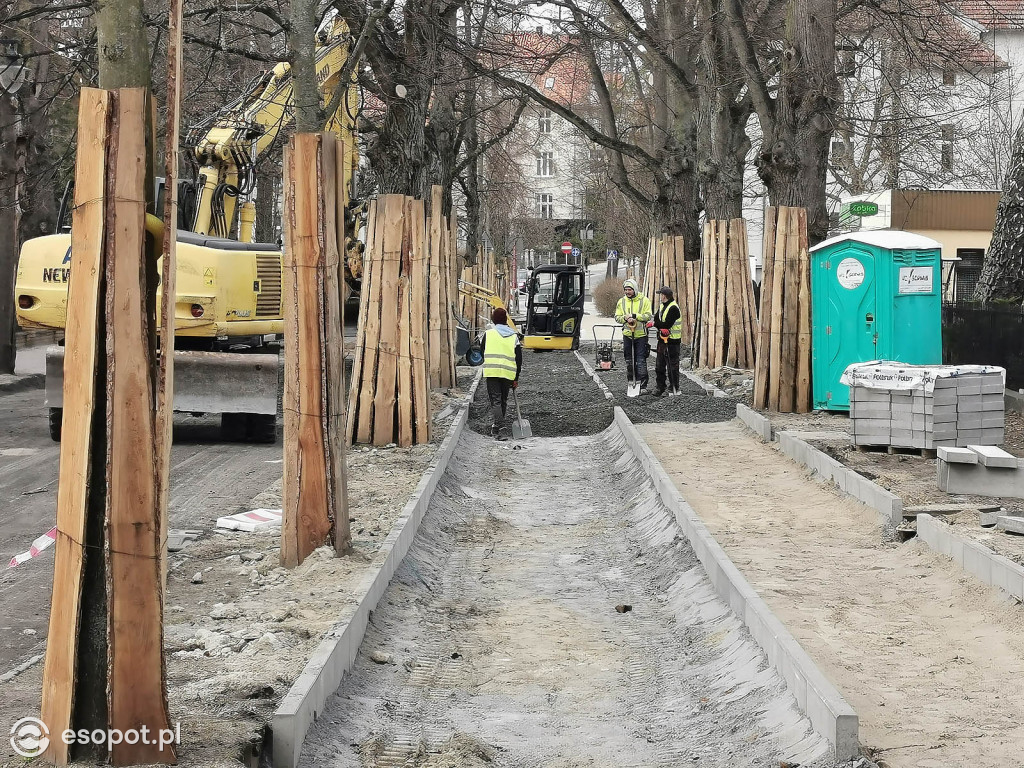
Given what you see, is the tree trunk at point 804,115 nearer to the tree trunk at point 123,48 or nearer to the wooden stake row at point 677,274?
the wooden stake row at point 677,274

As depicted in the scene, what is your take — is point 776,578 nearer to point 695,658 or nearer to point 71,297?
point 695,658

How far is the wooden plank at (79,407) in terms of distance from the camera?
507 centimetres

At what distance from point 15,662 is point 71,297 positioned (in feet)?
8.48

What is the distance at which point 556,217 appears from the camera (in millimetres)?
93688

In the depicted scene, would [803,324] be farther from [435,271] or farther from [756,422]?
[435,271]

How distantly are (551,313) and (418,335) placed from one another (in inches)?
853

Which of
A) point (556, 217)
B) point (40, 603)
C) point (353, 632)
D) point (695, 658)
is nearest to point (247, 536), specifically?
point (40, 603)

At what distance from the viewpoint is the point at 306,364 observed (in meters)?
8.88

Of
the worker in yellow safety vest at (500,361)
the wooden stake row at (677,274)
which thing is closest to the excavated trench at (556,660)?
the worker in yellow safety vest at (500,361)

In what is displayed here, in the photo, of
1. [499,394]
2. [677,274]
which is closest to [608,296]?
[677,274]

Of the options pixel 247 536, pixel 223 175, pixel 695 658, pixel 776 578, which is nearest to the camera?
pixel 695 658

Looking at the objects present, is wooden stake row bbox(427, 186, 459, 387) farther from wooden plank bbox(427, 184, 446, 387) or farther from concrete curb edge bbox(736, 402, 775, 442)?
concrete curb edge bbox(736, 402, 775, 442)

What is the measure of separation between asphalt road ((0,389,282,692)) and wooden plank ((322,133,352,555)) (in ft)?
6.13

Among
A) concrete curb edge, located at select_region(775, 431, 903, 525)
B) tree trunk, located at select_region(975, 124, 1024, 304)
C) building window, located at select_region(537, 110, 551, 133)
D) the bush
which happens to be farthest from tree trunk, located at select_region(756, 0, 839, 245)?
the bush
